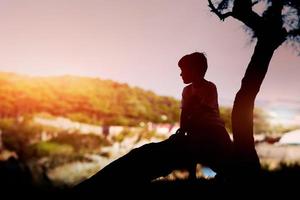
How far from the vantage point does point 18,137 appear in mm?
17078

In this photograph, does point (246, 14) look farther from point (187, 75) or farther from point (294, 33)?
point (187, 75)

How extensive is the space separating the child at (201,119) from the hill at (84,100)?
1503 centimetres

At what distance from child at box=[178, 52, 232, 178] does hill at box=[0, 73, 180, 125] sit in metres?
15.0

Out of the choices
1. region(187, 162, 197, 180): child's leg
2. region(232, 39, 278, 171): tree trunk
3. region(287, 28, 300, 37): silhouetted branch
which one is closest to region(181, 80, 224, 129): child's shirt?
region(187, 162, 197, 180): child's leg

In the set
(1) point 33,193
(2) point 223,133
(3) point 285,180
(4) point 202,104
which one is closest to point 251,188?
(2) point 223,133

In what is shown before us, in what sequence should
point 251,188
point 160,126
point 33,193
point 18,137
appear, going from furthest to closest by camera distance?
1. point 160,126
2. point 18,137
3. point 33,193
4. point 251,188

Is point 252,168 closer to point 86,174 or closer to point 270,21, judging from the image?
point 270,21

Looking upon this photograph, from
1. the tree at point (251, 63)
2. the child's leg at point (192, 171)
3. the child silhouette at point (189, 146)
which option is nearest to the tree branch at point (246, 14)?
the tree at point (251, 63)

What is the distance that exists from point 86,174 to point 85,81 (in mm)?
11033

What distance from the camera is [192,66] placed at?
542 centimetres

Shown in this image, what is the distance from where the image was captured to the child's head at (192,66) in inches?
213

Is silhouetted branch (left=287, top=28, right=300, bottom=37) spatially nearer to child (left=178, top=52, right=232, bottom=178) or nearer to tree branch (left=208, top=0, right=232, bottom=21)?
tree branch (left=208, top=0, right=232, bottom=21)

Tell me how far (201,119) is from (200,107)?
0.50ft

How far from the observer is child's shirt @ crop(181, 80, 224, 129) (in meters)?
5.28
